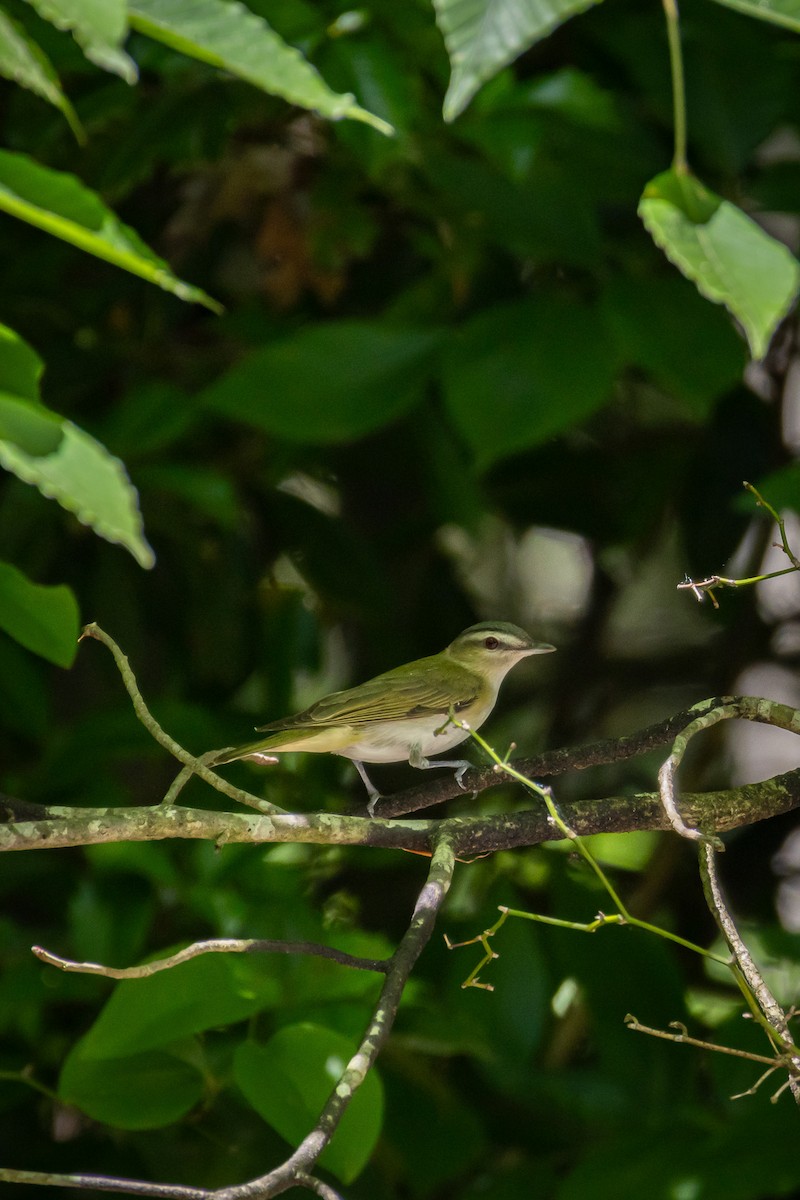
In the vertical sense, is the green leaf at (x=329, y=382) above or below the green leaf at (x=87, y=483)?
below

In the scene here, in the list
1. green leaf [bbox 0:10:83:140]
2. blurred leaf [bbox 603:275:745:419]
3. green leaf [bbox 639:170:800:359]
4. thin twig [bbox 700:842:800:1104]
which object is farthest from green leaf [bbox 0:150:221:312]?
blurred leaf [bbox 603:275:745:419]

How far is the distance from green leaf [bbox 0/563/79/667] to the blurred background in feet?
2.61

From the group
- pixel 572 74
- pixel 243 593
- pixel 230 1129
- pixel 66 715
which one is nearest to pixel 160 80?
pixel 572 74

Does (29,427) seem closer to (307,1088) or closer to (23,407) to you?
(23,407)

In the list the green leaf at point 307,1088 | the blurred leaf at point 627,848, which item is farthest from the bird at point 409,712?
the blurred leaf at point 627,848

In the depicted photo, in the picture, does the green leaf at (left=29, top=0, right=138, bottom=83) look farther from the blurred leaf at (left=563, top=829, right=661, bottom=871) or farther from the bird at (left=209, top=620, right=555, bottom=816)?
the blurred leaf at (left=563, top=829, right=661, bottom=871)

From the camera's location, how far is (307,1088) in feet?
5.44

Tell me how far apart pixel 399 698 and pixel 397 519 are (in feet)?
6.03

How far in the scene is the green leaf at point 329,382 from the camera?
7.16 feet

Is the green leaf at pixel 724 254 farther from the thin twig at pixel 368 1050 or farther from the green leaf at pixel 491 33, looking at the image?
the thin twig at pixel 368 1050

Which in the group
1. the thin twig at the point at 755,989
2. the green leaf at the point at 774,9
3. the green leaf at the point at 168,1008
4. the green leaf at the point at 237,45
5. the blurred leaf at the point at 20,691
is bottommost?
the green leaf at the point at 168,1008

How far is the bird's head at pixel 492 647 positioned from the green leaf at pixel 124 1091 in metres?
0.78

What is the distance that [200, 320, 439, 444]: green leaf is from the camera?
A: 2.18 m

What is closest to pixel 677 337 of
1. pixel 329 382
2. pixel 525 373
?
pixel 525 373
